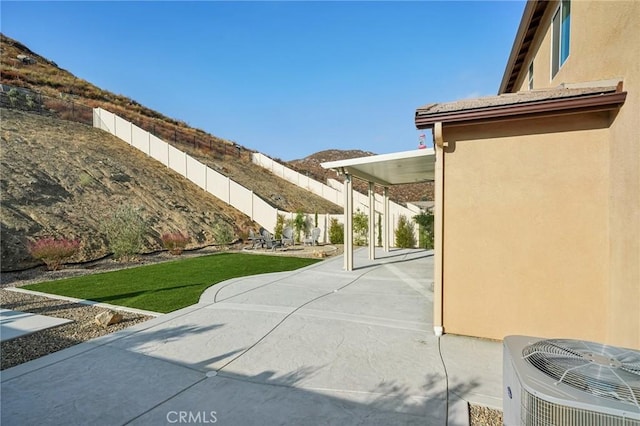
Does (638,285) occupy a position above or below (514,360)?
above

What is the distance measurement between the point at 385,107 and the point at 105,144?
19.1 m

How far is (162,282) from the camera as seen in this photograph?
887 centimetres

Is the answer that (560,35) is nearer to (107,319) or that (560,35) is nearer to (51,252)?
(107,319)

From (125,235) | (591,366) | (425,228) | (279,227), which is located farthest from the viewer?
(279,227)

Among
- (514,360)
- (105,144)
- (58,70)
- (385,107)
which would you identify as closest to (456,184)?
(514,360)

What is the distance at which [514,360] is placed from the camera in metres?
2.18

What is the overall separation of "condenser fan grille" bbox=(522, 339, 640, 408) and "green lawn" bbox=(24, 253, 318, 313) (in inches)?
243

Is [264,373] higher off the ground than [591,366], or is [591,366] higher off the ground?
[591,366]

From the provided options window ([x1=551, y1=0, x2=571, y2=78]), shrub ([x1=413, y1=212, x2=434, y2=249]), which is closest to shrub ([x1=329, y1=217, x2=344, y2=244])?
shrub ([x1=413, y1=212, x2=434, y2=249])

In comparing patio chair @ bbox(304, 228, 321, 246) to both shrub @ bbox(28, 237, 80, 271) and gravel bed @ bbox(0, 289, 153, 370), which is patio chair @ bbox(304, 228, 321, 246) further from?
gravel bed @ bbox(0, 289, 153, 370)

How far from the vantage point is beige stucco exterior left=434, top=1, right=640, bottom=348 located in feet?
12.5

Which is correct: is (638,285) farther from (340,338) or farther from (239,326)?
(239,326)

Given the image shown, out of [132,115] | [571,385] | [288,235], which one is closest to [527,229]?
[571,385]

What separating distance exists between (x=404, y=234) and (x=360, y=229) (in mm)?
2422
